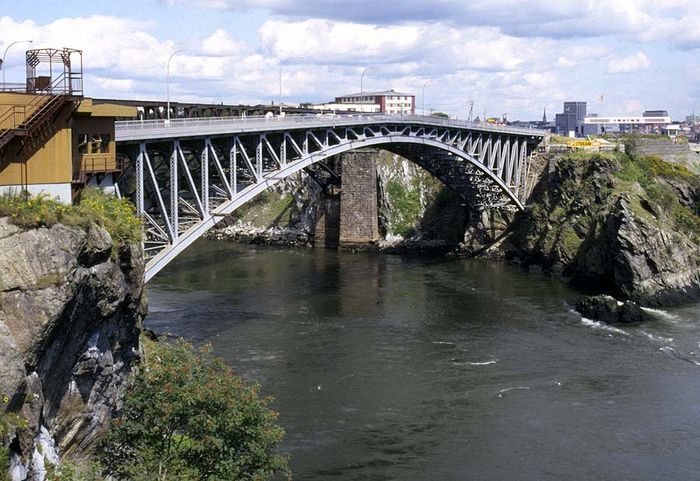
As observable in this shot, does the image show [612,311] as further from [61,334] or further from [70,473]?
[70,473]

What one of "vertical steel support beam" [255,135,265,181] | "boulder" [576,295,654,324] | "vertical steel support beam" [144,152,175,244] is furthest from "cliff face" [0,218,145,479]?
"boulder" [576,295,654,324]

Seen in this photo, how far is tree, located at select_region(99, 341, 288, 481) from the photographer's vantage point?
2064 centimetres

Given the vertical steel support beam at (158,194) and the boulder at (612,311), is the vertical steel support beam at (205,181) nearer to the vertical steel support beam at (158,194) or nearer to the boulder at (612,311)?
the vertical steel support beam at (158,194)

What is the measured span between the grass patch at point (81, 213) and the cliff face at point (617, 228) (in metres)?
36.4

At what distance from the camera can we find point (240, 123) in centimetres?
4109

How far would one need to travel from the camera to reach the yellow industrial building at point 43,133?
24.3 metres

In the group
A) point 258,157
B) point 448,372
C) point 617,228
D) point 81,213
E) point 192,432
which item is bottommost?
point 448,372

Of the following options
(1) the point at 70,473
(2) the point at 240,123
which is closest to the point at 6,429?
(1) the point at 70,473

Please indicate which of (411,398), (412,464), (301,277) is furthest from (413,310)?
(412,464)

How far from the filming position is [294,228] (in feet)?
263

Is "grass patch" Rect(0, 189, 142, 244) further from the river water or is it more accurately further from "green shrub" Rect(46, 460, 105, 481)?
the river water

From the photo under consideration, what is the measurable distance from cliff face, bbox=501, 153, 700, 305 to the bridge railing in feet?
34.5

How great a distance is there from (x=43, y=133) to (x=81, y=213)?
10.1ft

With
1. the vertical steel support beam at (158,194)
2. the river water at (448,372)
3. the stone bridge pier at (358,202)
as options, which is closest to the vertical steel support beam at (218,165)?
the vertical steel support beam at (158,194)
